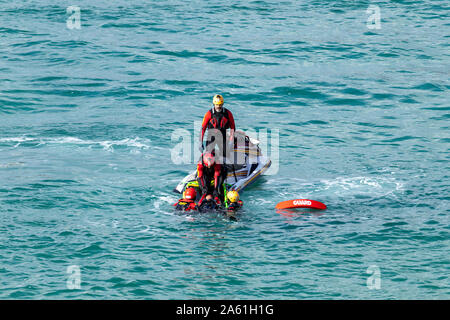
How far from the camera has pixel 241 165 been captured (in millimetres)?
26312

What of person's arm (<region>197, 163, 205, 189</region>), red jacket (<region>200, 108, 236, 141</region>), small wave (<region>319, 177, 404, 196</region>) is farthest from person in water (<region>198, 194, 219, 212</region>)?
small wave (<region>319, 177, 404, 196</region>)

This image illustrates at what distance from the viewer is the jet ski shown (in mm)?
24641

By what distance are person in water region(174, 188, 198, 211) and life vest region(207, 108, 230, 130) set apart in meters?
2.52

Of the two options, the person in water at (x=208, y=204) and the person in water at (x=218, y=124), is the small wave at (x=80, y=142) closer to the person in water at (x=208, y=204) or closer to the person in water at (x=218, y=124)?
the person in water at (x=218, y=124)

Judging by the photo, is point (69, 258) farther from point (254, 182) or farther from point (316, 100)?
point (316, 100)

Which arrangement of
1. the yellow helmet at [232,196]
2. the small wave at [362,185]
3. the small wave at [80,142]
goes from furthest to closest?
the small wave at [80,142] → the small wave at [362,185] → the yellow helmet at [232,196]

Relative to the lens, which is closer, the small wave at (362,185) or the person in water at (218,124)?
the person in water at (218,124)

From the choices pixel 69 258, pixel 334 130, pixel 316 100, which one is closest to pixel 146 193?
pixel 69 258

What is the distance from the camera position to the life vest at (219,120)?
23859mm

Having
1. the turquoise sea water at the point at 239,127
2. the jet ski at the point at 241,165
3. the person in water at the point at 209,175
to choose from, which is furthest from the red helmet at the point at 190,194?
the jet ski at the point at 241,165

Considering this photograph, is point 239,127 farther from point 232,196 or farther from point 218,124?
point 232,196

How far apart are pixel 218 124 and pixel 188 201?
2939 mm

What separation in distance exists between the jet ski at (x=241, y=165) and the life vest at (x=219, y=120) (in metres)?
1.09
